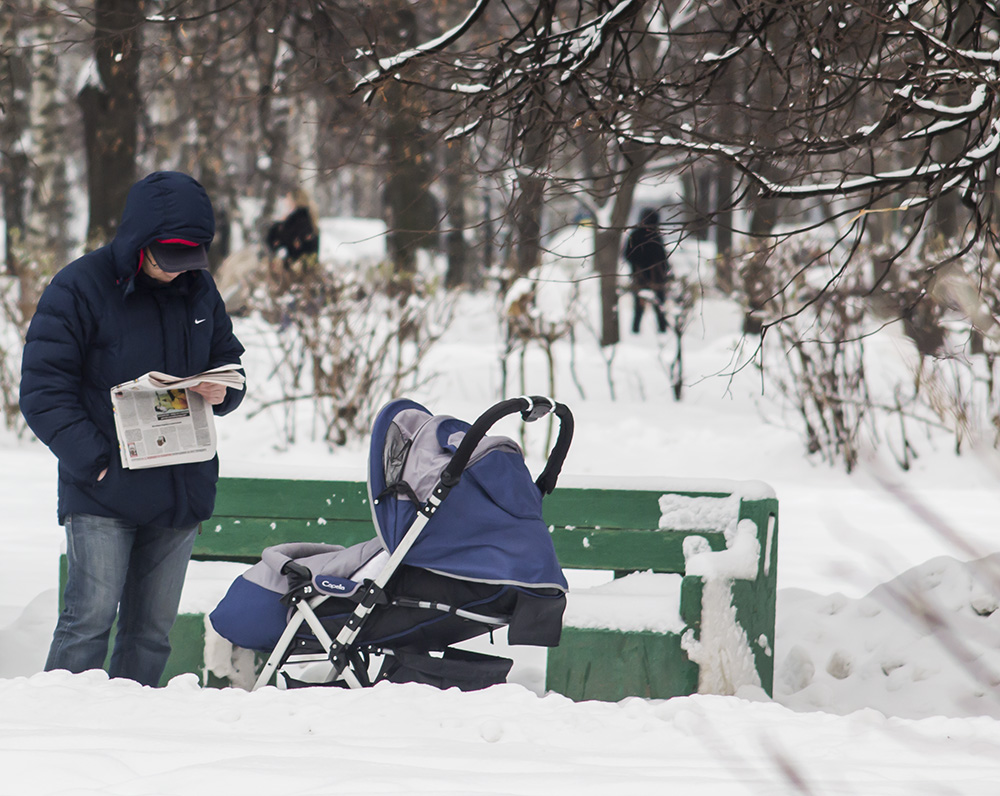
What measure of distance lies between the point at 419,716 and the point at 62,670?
98 centimetres

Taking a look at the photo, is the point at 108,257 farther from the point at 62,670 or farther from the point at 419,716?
the point at 419,716

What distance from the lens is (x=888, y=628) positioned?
4.14 metres

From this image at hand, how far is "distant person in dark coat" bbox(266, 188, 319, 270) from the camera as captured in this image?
10.1 m

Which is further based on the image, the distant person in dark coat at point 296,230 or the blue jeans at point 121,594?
the distant person in dark coat at point 296,230

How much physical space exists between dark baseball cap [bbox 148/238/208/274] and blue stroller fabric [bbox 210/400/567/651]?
64 cm

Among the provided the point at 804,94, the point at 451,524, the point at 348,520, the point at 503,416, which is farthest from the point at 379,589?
the point at 804,94

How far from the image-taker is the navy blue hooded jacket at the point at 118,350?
2891 millimetres

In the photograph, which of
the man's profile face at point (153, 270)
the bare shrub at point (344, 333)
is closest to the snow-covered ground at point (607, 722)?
the man's profile face at point (153, 270)

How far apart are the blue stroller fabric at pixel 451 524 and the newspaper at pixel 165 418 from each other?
16.0 inches

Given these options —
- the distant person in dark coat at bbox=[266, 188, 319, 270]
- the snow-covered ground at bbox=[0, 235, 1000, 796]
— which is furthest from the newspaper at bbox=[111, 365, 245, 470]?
the distant person in dark coat at bbox=[266, 188, 319, 270]

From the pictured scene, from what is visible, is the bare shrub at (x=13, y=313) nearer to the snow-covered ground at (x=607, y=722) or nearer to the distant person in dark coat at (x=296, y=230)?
the distant person in dark coat at (x=296, y=230)

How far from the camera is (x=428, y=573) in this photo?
10.3ft

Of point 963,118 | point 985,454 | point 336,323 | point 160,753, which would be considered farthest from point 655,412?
point 985,454

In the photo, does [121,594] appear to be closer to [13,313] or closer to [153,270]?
[153,270]
